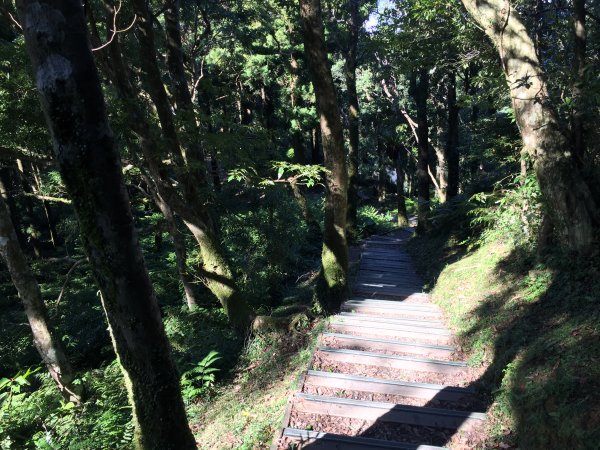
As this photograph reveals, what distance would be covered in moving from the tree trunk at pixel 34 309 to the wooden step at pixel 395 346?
4.37 metres

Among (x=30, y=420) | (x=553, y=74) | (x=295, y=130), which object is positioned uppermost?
(x=295, y=130)

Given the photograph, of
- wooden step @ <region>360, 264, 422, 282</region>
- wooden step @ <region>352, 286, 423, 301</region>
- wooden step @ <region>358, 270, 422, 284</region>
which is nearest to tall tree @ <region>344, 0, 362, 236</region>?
wooden step @ <region>360, 264, 422, 282</region>

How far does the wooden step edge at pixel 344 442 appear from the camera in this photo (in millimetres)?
3852

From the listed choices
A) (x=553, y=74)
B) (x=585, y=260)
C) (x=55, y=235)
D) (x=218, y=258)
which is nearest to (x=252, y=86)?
(x=55, y=235)

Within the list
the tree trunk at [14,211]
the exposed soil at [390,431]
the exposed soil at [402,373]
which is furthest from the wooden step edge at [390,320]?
the tree trunk at [14,211]

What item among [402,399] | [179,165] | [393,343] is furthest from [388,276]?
[179,165]

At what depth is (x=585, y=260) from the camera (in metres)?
5.48

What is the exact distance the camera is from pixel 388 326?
263 inches

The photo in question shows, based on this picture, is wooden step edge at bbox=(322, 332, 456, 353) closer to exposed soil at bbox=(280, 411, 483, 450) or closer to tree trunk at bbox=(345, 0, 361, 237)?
exposed soil at bbox=(280, 411, 483, 450)

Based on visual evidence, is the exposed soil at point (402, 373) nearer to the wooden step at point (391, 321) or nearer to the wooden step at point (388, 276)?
the wooden step at point (391, 321)

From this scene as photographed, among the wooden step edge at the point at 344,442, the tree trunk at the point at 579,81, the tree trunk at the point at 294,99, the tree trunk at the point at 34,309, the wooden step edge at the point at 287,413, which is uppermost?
the tree trunk at the point at 294,99

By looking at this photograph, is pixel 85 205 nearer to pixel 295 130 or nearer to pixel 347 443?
pixel 347 443

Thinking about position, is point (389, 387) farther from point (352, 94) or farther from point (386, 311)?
point (352, 94)

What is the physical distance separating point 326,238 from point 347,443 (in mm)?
4213
